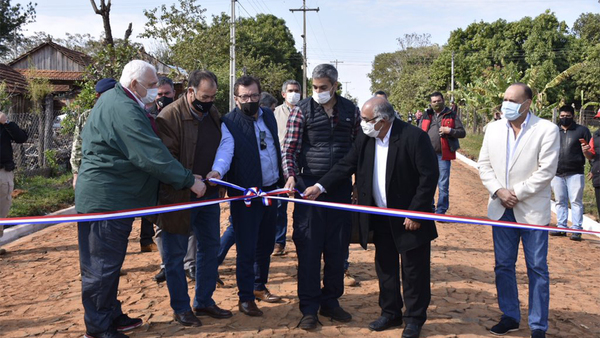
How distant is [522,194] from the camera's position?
469cm

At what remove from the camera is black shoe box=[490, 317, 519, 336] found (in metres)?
4.77

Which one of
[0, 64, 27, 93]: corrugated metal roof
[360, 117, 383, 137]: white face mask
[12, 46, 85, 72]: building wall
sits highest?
[12, 46, 85, 72]: building wall

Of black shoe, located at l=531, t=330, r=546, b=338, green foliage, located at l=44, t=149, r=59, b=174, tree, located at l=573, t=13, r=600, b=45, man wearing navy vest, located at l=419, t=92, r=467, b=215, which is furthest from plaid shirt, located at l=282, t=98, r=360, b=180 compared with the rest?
tree, located at l=573, t=13, r=600, b=45

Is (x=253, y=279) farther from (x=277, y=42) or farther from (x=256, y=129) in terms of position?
(x=277, y=42)

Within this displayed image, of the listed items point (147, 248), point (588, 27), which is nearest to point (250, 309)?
point (147, 248)

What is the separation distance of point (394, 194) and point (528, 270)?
1.30 metres

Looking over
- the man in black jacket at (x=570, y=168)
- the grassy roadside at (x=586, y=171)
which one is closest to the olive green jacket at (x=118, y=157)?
the man in black jacket at (x=570, y=168)

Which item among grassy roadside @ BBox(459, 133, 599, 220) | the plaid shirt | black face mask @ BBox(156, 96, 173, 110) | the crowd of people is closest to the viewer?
the crowd of people

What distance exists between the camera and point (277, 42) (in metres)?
58.9

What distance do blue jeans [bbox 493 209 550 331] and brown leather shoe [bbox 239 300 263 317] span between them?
2.13 meters

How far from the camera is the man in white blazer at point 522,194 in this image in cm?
464

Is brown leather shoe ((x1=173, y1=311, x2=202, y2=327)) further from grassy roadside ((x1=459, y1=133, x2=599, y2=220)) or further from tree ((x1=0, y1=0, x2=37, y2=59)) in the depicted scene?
tree ((x1=0, y1=0, x2=37, y2=59))

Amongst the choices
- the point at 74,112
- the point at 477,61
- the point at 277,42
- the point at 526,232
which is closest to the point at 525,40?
the point at 477,61

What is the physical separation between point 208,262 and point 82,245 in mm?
1115
